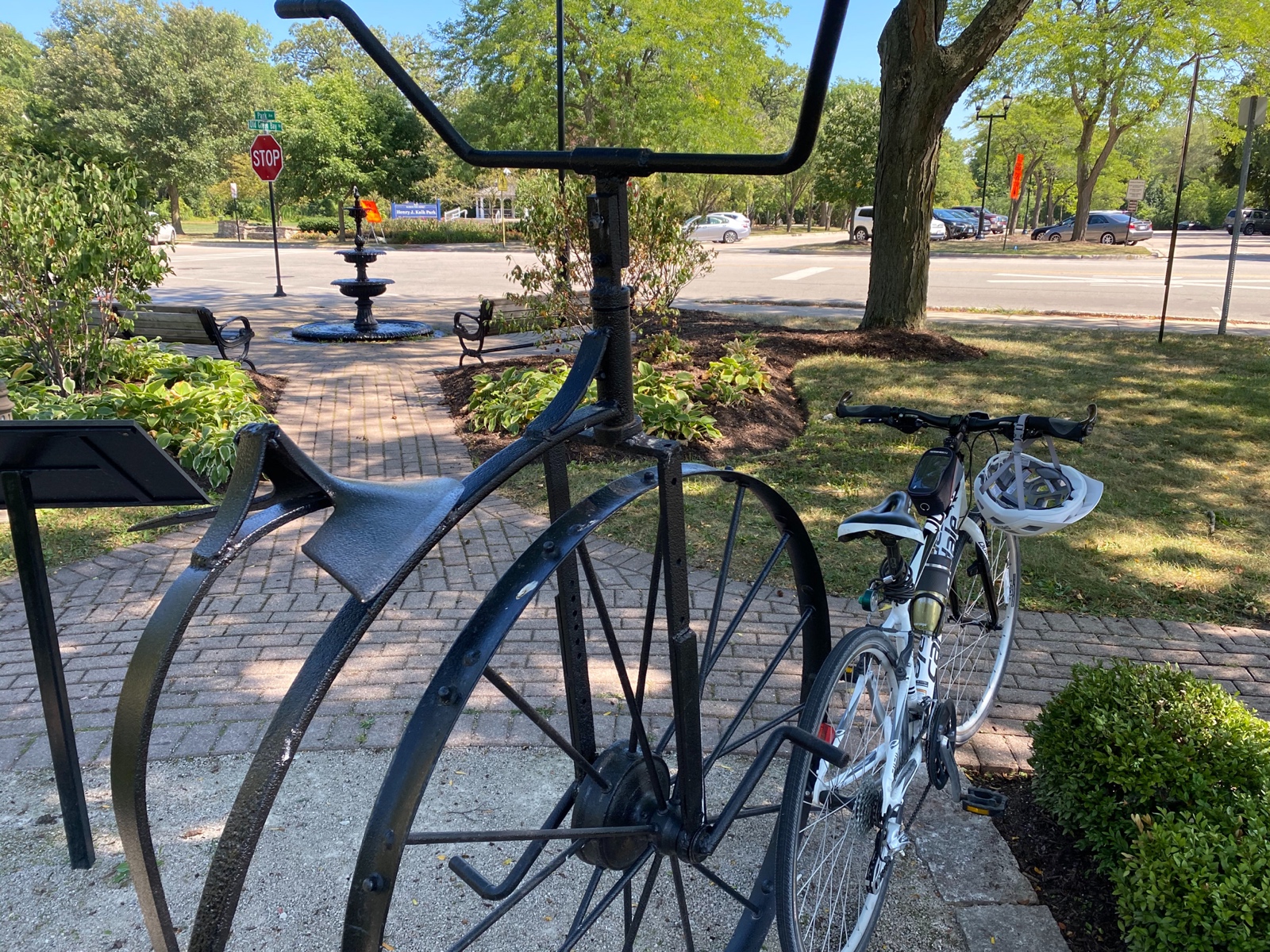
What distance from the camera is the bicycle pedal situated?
8.49ft

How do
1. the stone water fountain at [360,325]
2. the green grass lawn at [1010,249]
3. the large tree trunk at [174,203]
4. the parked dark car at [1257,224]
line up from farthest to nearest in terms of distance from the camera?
the large tree trunk at [174,203]
the parked dark car at [1257,224]
the green grass lawn at [1010,249]
the stone water fountain at [360,325]

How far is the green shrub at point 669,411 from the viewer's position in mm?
7031

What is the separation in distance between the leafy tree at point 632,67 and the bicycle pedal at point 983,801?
25.4 meters

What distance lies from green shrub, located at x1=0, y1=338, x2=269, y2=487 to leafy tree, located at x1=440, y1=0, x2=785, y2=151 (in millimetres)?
20195

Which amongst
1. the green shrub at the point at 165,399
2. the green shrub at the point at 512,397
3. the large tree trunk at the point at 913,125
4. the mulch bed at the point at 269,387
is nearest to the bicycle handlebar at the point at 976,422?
the green shrub at the point at 165,399

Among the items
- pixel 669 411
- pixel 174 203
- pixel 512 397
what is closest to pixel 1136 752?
pixel 669 411

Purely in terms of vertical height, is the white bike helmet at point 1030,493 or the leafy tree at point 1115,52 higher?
the leafy tree at point 1115,52

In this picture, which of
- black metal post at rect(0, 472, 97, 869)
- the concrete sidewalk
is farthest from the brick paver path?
black metal post at rect(0, 472, 97, 869)

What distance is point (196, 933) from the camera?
1128 mm

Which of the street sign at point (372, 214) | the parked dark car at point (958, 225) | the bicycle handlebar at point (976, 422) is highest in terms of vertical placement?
the parked dark car at point (958, 225)

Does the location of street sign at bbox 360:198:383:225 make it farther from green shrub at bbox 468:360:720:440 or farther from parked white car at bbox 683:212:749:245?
parked white car at bbox 683:212:749:245

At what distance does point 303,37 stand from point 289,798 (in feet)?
308

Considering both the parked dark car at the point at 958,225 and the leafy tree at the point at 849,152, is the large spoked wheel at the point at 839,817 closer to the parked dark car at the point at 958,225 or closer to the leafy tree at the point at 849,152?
the leafy tree at the point at 849,152

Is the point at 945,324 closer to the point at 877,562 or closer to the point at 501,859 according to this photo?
the point at 877,562
